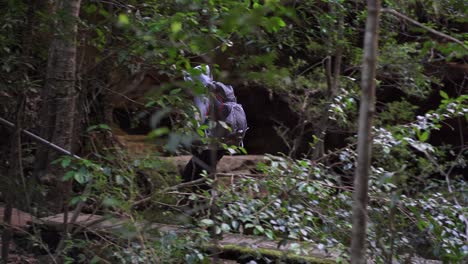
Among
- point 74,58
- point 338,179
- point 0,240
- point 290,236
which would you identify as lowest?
point 0,240

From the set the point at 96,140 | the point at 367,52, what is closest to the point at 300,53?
the point at 96,140

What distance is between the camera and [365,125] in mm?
2463

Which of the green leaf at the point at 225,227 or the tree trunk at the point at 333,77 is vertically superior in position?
the tree trunk at the point at 333,77

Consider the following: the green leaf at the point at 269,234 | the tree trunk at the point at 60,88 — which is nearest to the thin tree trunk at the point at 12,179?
the tree trunk at the point at 60,88

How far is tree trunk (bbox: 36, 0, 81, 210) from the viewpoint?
4176 mm

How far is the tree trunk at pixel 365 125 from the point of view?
96.3 inches

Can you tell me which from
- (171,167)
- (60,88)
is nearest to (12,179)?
(60,88)

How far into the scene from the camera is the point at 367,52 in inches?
96.8

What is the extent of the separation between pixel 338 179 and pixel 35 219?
2126 mm

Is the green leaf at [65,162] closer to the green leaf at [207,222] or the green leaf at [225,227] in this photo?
the green leaf at [207,222]

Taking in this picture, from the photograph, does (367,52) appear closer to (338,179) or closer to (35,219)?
(338,179)

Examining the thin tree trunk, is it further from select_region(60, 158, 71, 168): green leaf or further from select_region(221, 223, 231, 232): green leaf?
select_region(221, 223, 231, 232): green leaf

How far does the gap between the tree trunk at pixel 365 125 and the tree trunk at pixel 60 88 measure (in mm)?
2258

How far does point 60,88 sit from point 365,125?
8.36ft
